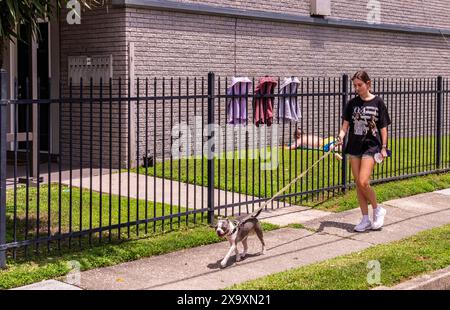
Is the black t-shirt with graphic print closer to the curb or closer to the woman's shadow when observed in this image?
the woman's shadow

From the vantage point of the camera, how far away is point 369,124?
8258 mm

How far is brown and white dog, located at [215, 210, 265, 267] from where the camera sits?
6.70m

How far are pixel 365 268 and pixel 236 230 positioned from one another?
133 cm

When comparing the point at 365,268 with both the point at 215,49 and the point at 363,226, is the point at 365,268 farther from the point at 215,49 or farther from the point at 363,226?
the point at 215,49

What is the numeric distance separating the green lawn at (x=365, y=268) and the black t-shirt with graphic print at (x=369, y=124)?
1.23m

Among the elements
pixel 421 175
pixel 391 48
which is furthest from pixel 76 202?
pixel 391 48

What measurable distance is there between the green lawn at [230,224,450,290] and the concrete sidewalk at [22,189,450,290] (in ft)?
0.93

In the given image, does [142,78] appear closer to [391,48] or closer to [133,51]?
[133,51]

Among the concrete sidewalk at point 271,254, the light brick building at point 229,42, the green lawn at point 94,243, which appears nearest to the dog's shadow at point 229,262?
the concrete sidewalk at point 271,254

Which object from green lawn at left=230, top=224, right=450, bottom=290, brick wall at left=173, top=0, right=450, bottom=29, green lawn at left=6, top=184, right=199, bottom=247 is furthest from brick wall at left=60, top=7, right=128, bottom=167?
green lawn at left=230, top=224, right=450, bottom=290

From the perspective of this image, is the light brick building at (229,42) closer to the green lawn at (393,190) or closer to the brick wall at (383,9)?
the brick wall at (383,9)
